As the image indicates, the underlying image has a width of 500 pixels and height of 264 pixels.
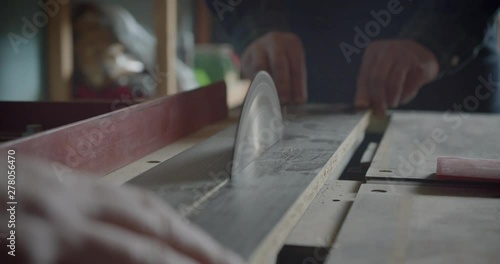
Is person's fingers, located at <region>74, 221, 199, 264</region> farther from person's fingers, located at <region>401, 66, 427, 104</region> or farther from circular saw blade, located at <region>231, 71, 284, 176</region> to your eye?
person's fingers, located at <region>401, 66, 427, 104</region>

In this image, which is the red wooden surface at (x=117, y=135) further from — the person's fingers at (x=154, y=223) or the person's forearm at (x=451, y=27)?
the person's forearm at (x=451, y=27)

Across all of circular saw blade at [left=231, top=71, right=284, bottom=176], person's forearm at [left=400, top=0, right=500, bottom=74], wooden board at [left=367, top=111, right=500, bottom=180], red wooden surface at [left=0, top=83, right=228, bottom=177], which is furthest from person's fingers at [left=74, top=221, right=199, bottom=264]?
person's forearm at [left=400, top=0, right=500, bottom=74]

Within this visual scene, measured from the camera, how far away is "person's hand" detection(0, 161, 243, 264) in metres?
0.56

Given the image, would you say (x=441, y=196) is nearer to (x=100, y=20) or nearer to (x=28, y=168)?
(x=28, y=168)

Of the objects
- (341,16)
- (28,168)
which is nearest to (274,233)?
(28,168)

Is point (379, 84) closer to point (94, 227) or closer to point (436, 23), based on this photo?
point (436, 23)

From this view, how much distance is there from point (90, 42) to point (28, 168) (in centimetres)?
270

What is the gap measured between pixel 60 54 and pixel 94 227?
262 centimetres

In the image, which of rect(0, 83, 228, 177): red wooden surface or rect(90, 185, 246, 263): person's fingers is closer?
rect(90, 185, 246, 263): person's fingers

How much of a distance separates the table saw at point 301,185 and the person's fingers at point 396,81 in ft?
0.93

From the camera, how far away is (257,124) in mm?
1271

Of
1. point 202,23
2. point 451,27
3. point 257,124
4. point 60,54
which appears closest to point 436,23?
point 451,27

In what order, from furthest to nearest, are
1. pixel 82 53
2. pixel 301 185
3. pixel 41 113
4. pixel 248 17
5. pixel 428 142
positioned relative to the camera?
pixel 82 53 < pixel 248 17 < pixel 428 142 < pixel 41 113 < pixel 301 185

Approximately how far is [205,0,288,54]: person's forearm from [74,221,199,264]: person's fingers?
1614mm
